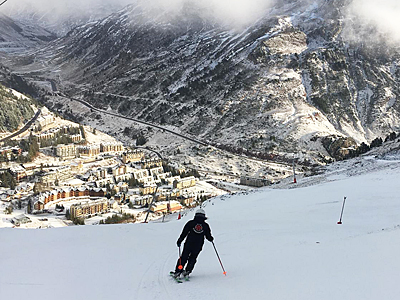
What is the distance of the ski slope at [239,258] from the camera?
257 inches

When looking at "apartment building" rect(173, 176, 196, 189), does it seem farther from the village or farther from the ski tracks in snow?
the ski tracks in snow

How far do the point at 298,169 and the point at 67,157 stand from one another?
3549cm

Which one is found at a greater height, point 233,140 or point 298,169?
point 233,140

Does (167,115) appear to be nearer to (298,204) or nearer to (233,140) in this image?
(233,140)

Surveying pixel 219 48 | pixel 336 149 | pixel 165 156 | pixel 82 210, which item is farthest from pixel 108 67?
pixel 82 210

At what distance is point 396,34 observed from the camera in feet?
343

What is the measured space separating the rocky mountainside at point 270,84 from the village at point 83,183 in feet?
78.5

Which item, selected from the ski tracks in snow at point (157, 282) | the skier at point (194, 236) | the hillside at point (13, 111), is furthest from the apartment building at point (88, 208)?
the hillside at point (13, 111)

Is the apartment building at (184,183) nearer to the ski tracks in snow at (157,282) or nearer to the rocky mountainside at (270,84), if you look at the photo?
the rocky mountainside at (270,84)

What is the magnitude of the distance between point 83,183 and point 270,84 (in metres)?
57.6

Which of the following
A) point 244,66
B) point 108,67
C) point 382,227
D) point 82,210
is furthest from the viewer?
point 108,67

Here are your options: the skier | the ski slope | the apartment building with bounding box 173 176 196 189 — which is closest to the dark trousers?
the skier

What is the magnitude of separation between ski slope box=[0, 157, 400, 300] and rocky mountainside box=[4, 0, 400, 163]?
56804 millimetres

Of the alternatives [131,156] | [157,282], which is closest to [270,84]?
[131,156]
